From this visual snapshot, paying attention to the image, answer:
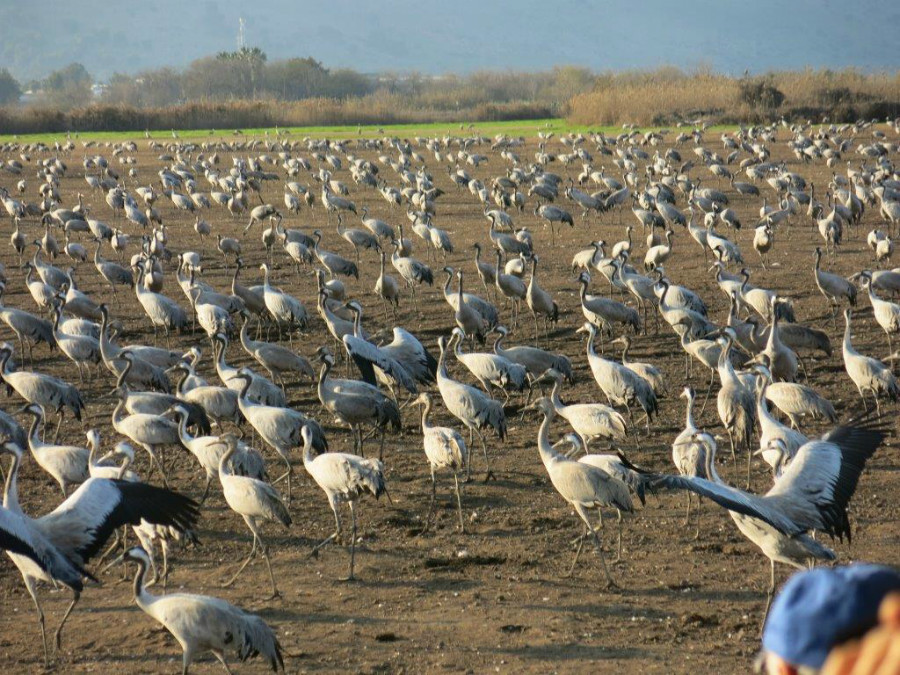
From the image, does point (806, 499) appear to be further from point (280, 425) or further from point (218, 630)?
point (280, 425)

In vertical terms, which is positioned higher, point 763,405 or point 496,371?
point 763,405

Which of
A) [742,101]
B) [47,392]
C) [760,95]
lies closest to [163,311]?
[47,392]

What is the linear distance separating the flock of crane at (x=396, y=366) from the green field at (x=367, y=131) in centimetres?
2564

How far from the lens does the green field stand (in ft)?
170

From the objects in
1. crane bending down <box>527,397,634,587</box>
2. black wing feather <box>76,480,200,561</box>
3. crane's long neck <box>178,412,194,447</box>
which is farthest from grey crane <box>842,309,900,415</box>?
black wing feather <box>76,480,200,561</box>

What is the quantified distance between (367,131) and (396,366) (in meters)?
46.3

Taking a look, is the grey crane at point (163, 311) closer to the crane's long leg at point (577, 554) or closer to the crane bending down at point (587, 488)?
the crane bending down at point (587, 488)

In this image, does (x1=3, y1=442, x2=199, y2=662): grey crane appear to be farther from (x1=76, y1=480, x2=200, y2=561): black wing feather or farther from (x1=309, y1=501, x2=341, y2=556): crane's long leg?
(x1=309, y1=501, x2=341, y2=556): crane's long leg

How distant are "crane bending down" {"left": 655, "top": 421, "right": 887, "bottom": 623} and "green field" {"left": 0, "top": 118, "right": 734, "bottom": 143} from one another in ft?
141

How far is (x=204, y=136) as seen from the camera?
53.8 metres

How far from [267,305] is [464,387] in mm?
4792

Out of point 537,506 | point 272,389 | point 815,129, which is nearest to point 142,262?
point 272,389

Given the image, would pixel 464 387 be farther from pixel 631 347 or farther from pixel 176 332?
pixel 176 332

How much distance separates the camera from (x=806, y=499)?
581 cm
